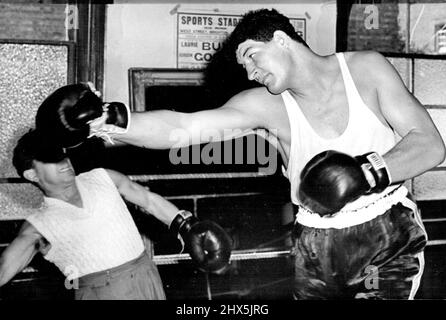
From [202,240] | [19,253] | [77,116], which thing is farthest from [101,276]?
[77,116]

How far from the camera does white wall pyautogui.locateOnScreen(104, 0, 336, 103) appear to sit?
262 cm

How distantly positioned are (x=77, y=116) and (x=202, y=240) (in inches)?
37.2

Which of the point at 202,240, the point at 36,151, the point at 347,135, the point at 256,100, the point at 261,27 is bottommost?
the point at 202,240

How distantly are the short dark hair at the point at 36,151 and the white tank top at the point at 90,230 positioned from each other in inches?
6.3

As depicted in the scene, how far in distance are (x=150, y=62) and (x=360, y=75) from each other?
1.36m

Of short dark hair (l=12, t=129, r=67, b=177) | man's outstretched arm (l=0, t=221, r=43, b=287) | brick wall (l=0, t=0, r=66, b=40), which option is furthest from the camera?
brick wall (l=0, t=0, r=66, b=40)

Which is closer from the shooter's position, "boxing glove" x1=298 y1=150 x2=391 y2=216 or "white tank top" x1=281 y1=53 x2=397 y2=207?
"boxing glove" x1=298 y1=150 x2=391 y2=216

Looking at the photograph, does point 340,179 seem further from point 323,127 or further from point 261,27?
point 261,27

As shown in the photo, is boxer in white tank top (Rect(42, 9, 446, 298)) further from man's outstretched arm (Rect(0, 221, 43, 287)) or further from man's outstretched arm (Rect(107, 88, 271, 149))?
man's outstretched arm (Rect(0, 221, 43, 287))

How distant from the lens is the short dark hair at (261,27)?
5.55 feet

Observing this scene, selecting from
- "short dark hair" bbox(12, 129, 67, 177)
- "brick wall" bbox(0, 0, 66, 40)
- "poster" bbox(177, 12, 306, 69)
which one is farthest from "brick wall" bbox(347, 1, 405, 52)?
"short dark hair" bbox(12, 129, 67, 177)

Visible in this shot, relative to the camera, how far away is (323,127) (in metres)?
1.75

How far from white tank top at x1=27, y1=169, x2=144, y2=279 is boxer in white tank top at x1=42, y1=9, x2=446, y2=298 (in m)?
0.61
